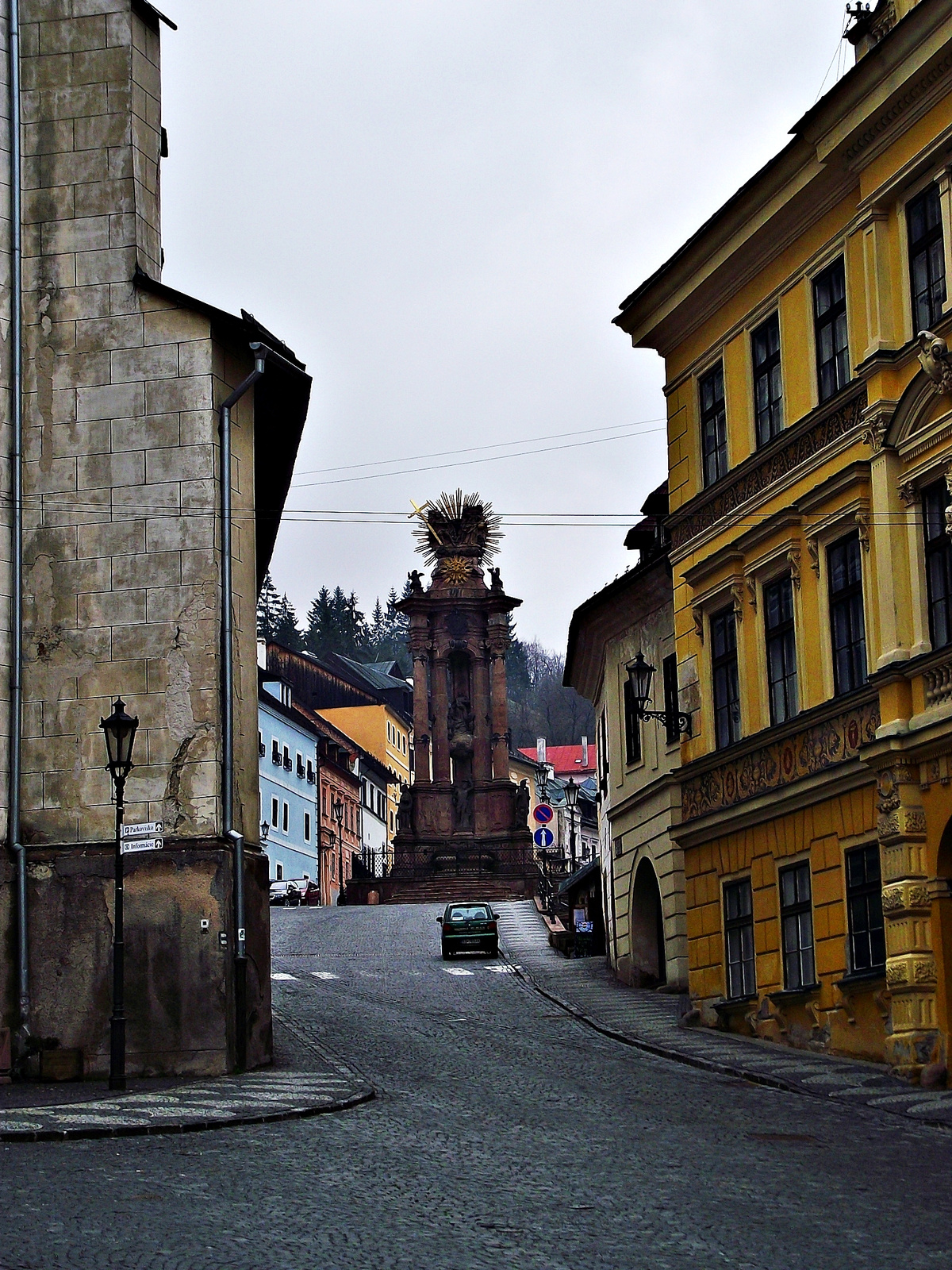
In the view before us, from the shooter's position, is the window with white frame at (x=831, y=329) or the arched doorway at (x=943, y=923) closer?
the arched doorway at (x=943, y=923)

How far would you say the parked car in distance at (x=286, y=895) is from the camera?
77875 millimetres

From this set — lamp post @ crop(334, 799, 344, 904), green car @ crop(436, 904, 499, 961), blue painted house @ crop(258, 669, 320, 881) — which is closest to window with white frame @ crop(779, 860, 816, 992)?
green car @ crop(436, 904, 499, 961)

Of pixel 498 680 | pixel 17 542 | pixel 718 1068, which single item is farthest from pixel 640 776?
pixel 498 680

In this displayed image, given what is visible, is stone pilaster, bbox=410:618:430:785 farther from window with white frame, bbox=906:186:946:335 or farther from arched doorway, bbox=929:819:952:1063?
arched doorway, bbox=929:819:952:1063

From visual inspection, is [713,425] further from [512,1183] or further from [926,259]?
[512,1183]

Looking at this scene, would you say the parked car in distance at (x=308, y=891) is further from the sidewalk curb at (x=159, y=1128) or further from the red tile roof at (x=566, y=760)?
the red tile roof at (x=566, y=760)

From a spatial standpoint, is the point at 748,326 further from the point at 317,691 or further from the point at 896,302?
the point at 317,691

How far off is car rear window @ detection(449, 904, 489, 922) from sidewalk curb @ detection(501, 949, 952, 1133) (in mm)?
12590

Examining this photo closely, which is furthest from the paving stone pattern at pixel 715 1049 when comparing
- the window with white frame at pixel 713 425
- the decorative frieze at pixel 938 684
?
the window with white frame at pixel 713 425

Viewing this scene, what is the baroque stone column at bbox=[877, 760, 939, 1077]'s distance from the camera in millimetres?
20656

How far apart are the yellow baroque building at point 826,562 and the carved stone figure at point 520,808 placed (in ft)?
167

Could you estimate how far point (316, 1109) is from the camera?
17688mm

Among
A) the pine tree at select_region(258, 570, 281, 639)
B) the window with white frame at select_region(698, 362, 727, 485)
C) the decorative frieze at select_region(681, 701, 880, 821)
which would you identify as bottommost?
the decorative frieze at select_region(681, 701, 880, 821)

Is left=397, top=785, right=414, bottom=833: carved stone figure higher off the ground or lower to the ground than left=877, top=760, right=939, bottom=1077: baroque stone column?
higher
